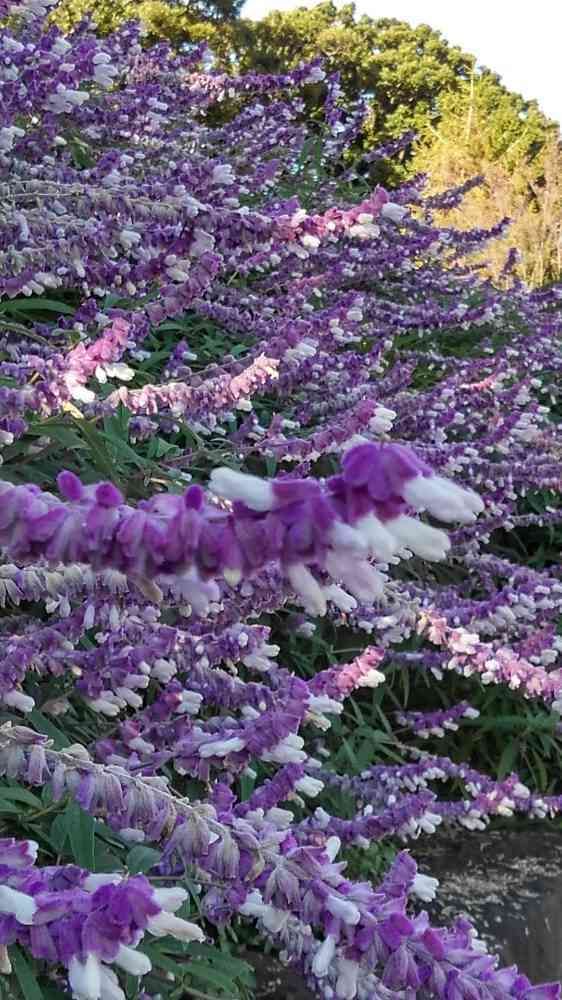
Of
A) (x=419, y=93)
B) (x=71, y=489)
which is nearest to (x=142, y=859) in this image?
(x=71, y=489)

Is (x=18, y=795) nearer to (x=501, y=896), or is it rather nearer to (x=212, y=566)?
(x=212, y=566)

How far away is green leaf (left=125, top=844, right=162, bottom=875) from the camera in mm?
1349

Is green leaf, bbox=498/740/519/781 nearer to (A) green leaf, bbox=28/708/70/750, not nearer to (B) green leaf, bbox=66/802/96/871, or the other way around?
(A) green leaf, bbox=28/708/70/750

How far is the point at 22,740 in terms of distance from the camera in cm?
117

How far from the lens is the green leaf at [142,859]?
1.35 m

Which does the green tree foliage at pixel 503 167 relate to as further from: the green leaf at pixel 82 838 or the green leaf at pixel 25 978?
the green leaf at pixel 25 978

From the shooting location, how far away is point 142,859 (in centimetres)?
137

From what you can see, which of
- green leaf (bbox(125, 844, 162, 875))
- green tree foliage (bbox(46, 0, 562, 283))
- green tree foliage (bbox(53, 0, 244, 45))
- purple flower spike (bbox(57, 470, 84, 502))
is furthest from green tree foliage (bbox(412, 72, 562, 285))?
purple flower spike (bbox(57, 470, 84, 502))

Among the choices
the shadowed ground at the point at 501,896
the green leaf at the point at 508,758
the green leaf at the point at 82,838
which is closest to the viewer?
the green leaf at the point at 82,838

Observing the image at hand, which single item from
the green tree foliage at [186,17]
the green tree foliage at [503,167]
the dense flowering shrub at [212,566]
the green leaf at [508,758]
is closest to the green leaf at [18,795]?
the dense flowering shrub at [212,566]

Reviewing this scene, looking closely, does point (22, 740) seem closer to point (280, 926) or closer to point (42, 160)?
point (280, 926)

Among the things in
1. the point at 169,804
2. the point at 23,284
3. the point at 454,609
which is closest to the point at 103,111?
the point at 23,284

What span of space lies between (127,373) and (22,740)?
1.96 ft

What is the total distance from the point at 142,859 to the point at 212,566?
95cm
